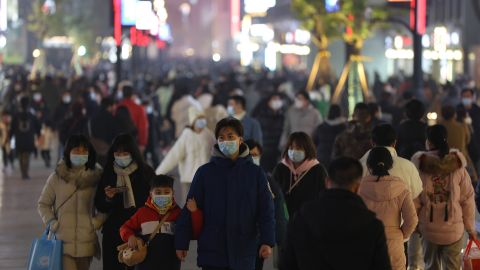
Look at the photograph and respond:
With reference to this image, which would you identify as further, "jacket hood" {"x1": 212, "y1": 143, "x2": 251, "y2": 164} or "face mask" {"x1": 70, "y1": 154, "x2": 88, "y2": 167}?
"face mask" {"x1": 70, "y1": 154, "x2": 88, "y2": 167}

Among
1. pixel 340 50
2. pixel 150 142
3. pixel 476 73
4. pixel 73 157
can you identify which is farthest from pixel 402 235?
pixel 340 50

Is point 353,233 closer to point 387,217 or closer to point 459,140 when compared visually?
point 387,217

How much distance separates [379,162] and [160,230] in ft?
5.51

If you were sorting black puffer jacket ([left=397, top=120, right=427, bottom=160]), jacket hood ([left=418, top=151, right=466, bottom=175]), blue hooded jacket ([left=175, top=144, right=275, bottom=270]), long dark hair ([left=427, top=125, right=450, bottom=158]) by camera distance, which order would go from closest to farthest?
blue hooded jacket ([left=175, top=144, right=275, bottom=270])
jacket hood ([left=418, top=151, right=466, bottom=175])
long dark hair ([left=427, top=125, right=450, bottom=158])
black puffer jacket ([left=397, top=120, right=427, bottom=160])

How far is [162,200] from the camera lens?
8680 mm

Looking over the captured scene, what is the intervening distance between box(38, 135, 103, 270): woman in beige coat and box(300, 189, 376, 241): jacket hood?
3.52m

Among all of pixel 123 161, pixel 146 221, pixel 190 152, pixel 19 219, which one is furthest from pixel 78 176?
pixel 19 219

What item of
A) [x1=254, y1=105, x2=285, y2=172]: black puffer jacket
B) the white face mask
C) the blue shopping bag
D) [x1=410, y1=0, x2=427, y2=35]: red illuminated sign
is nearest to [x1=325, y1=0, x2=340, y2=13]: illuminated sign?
[x1=410, y1=0, x2=427, y2=35]: red illuminated sign

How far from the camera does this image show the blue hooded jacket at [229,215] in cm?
824

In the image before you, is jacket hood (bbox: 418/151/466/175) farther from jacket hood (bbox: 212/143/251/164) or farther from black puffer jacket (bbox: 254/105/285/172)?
black puffer jacket (bbox: 254/105/285/172)

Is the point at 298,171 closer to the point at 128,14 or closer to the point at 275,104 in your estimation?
the point at 275,104

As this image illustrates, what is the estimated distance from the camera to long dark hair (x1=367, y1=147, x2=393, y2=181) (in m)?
9.23

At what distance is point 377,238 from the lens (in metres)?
6.45

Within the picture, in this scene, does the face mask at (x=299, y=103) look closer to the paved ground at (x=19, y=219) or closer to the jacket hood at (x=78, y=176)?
the paved ground at (x=19, y=219)
